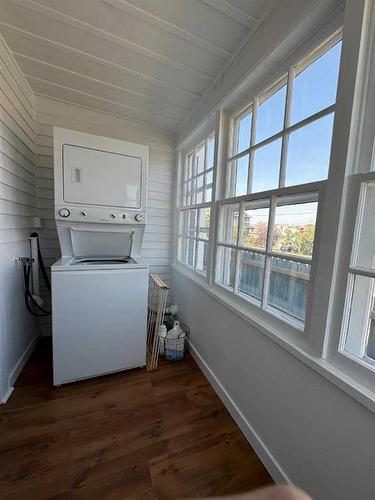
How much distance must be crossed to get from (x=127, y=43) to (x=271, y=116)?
3.57 ft

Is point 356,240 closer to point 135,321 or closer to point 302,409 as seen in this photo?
point 302,409

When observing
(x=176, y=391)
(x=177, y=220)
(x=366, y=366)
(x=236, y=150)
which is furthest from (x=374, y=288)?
(x=177, y=220)

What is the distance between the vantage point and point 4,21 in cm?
134

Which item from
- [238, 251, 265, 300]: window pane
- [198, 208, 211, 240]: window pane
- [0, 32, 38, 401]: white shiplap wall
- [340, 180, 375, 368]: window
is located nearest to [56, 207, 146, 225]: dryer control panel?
[0, 32, 38, 401]: white shiplap wall

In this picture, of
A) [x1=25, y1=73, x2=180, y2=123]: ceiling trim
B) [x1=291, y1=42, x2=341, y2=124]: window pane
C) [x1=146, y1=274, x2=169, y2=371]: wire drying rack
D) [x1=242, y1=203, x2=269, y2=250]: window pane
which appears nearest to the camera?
[x1=291, y1=42, x2=341, y2=124]: window pane

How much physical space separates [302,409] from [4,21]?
279 cm

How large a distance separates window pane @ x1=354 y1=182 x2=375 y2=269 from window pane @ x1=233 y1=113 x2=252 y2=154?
0.93m

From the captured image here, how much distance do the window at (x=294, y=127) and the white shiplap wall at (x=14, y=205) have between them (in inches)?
67.9

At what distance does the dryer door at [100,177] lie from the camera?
172 cm

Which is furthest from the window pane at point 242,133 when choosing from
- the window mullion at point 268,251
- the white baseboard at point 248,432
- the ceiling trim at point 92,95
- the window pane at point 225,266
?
the white baseboard at point 248,432

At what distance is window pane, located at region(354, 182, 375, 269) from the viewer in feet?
2.65

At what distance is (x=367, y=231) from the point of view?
82cm

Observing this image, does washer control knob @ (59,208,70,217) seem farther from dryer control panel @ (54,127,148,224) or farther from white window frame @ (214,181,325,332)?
white window frame @ (214,181,325,332)

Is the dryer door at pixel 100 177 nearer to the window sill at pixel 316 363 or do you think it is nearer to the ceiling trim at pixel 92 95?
the ceiling trim at pixel 92 95
